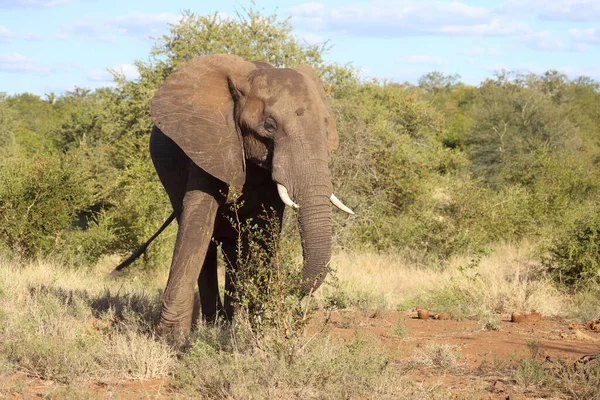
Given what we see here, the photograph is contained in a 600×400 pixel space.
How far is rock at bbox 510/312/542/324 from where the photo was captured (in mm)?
7859

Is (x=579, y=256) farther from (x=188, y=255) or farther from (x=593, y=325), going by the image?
(x=188, y=255)

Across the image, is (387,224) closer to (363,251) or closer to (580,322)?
(363,251)

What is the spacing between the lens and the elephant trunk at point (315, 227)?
220 inches

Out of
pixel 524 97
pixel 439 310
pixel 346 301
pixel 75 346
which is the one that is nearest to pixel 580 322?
pixel 439 310

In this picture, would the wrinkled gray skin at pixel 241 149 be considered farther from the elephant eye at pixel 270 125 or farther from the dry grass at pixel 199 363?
the dry grass at pixel 199 363

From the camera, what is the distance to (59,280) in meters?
9.38

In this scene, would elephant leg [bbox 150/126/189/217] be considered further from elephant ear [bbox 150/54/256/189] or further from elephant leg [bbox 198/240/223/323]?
elephant leg [bbox 198/240/223/323]

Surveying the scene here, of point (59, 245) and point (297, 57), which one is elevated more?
point (297, 57)

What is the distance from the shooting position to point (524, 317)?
26.0ft

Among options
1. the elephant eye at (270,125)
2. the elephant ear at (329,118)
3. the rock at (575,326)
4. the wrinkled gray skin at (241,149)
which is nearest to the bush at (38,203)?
the wrinkled gray skin at (241,149)

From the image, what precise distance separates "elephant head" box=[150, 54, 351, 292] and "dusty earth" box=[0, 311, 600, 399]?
82 cm

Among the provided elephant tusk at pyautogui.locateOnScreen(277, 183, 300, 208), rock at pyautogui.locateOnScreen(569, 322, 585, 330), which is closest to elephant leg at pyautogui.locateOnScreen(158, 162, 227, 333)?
elephant tusk at pyautogui.locateOnScreen(277, 183, 300, 208)

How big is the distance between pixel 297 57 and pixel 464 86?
47.8 metres

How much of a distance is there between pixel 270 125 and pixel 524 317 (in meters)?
3.63
